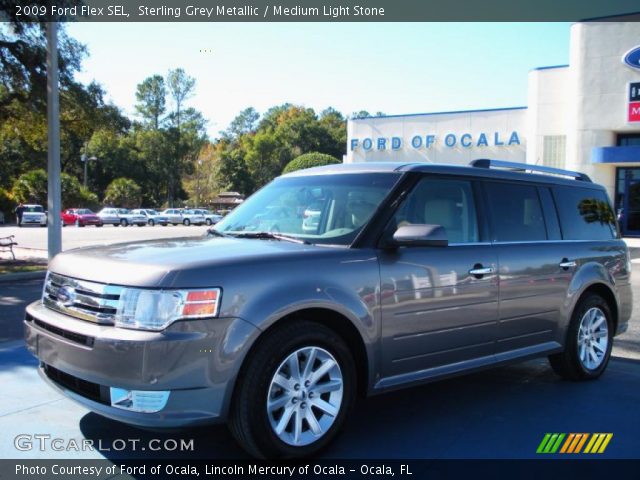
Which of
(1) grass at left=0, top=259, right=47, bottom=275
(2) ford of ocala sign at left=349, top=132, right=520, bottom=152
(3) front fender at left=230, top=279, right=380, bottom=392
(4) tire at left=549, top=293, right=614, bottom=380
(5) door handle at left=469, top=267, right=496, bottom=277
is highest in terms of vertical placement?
(2) ford of ocala sign at left=349, top=132, right=520, bottom=152

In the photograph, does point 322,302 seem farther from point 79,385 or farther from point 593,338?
point 593,338

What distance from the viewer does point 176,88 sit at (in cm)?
7444

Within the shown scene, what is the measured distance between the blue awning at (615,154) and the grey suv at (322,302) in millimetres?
25503

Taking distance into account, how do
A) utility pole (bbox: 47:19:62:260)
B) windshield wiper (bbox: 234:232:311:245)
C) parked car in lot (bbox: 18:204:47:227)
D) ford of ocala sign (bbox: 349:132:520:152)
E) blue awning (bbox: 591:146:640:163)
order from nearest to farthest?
windshield wiper (bbox: 234:232:311:245) → utility pole (bbox: 47:19:62:260) → blue awning (bbox: 591:146:640:163) → ford of ocala sign (bbox: 349:132:520:152) → parked car in lot (bbox: 18:204:47:227)

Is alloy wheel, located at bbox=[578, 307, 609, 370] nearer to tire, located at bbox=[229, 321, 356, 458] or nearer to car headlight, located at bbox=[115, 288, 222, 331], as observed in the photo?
tire, located at bbox=[229, 321, 356, 458]

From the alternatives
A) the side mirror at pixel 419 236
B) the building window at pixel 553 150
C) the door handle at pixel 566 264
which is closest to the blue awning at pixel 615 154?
the building window at pixel 553 150

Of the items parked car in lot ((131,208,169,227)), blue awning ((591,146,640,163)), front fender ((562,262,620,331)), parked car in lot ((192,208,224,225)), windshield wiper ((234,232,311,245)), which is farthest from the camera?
parked car in lot ((192,208,224,225))

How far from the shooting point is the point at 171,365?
317cm

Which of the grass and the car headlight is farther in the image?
the grass

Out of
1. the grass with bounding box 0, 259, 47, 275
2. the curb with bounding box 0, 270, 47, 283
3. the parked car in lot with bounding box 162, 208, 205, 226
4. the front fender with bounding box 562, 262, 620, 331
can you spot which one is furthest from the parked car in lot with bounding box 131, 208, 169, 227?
the front fender with bounding box 562, 262, 620, 331

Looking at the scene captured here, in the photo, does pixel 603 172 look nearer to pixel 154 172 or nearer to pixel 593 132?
pixel 593 132

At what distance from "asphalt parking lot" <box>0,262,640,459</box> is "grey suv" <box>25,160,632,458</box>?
38 centimetres

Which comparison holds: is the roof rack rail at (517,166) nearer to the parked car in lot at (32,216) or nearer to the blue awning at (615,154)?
the blue awning at (615,154)

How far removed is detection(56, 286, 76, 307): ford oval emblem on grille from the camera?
3656mm
